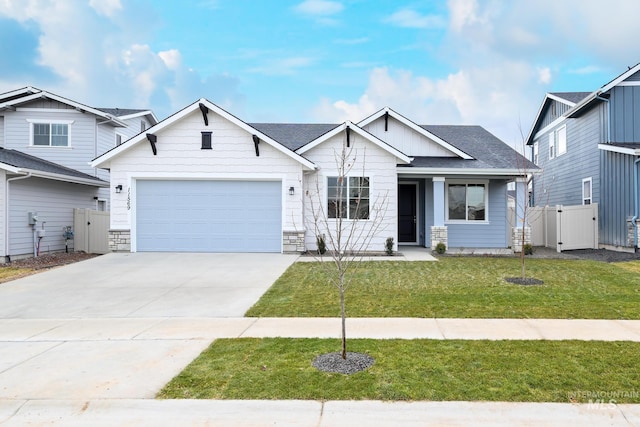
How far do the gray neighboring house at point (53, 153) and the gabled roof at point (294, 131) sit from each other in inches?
287

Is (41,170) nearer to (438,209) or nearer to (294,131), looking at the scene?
(294,131)

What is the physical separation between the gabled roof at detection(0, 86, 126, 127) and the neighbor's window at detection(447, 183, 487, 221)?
1558 centimetres

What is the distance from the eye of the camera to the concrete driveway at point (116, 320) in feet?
14.9

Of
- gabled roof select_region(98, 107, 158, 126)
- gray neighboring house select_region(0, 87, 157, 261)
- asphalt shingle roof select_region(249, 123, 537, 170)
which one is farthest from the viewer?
gabled roof select_region(98, 107, 158, 126)

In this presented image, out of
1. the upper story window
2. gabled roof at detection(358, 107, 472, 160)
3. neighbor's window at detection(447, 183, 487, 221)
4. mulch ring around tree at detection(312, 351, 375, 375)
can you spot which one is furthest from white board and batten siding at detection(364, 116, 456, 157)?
the upper story window

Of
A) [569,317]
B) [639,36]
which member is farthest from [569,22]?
[569,317]

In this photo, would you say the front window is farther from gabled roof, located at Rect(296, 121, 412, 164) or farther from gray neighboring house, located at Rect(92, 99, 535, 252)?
gabled roof, located at Rect(296, 121, 412, 164)

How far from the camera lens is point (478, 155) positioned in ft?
56.4

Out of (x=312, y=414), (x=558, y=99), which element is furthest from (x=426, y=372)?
(x=558, y=99)

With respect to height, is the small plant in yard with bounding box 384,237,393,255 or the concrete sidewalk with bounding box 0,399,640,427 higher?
the small plant in yard with bounding box 384,237,393,255

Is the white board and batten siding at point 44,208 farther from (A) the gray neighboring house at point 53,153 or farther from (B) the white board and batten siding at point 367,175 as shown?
(B) the white board and batten siding at point 367,175

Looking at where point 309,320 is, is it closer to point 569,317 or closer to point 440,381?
point 440,381

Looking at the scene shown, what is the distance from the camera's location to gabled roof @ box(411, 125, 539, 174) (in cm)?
1559

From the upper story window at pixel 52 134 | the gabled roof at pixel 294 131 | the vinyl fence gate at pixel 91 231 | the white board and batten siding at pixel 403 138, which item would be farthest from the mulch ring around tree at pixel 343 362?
the upper story window at pixel 52 134
